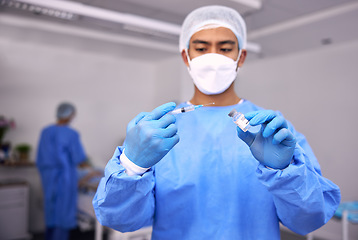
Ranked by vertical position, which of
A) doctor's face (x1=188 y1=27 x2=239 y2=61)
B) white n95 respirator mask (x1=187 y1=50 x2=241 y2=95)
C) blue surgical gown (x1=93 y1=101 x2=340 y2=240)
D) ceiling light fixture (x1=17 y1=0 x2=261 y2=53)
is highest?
ceiling light fixture (x1=17 y1=0 x2=261 y2=53)

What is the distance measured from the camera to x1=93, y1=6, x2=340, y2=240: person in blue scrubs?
2.55 ft

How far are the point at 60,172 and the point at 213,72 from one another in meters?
2.55

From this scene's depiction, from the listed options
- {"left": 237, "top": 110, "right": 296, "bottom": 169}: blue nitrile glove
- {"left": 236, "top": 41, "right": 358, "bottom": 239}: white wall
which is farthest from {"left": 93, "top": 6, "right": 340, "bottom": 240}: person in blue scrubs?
{"left": 236, "top": 41, "right": 358, "bottom": 239}: white wall

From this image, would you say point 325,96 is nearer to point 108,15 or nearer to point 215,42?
point 108,15

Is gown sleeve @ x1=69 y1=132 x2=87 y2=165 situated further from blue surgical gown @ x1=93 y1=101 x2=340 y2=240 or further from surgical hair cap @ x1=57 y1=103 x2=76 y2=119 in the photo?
blue surgical gown @ x1=93 y1=101 x2=340 y2=240

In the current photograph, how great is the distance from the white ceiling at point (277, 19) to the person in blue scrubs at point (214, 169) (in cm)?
119

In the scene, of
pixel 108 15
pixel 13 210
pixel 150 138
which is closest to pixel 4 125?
pixel 13 210

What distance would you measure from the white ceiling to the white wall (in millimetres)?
247

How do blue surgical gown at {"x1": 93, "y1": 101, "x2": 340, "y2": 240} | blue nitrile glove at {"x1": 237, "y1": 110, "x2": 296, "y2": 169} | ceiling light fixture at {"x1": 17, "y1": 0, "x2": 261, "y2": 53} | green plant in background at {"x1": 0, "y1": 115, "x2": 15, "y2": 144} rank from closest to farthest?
blue nitrile glove at {"x1": 237, "y1": 110, "x2": 296, "y2": 169} → blue surgical gown at {"x1": 93, "y1": 101, "x2": 340, "y2": 240} → ceiling light fixture at {"x1": 17, "y1": 0, "x2": 261, "y2": 53} → green plant in background at {"x1": 0, "y1": 115, "x2": 15, "y2": 144}

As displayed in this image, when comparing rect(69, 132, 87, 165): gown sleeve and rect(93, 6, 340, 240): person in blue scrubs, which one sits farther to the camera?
rect(69, 132, 87, 165): gown sleeve

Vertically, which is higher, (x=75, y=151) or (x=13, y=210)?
(x=75, y=151)

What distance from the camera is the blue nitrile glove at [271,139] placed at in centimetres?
74

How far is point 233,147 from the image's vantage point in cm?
101

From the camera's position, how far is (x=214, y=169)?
1.00 meters
